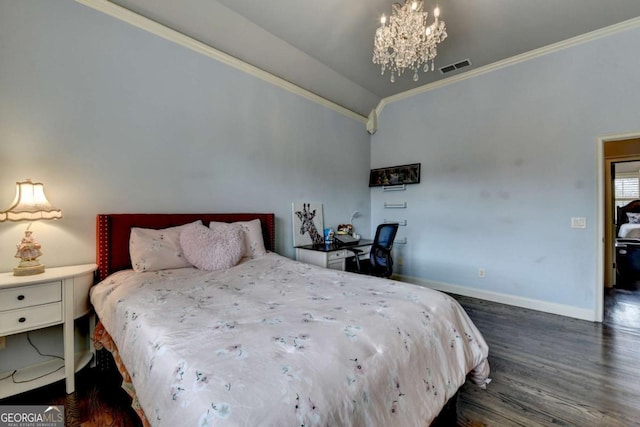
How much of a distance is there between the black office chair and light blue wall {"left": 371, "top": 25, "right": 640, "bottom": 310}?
1.19 meters

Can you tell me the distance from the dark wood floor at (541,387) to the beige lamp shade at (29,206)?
113 cm

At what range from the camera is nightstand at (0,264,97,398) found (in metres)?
1.56

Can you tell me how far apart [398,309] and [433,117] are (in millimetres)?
3580

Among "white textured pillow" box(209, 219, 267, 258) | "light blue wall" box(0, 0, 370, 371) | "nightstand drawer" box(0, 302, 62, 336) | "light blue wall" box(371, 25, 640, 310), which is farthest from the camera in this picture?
"light blue wall" box(371, 25, 640, 310)

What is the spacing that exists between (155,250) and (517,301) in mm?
4042

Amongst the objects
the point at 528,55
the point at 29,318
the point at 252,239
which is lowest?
the point at 29,318

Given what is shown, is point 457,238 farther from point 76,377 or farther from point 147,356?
point 76,377

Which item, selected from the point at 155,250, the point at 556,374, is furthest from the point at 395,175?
the point at 155,250

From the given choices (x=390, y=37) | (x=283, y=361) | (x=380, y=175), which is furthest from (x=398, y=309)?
A: (x=380, y=175)

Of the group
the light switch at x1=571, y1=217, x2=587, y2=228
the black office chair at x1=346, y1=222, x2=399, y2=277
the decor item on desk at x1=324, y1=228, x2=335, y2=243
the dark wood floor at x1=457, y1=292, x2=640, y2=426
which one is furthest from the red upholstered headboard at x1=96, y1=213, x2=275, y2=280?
the light switch at x1=571, y1=217, x2=587, y2=228

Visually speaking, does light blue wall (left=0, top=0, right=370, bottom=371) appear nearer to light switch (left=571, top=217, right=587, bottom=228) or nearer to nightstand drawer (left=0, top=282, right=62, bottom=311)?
nightstand drawer (left=0, top=282, right=62, bottom=311)

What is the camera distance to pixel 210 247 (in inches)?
90.4

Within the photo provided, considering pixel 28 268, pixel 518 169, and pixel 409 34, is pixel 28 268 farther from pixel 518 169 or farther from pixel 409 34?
pixel 518 169

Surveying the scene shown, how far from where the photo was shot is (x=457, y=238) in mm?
3869
